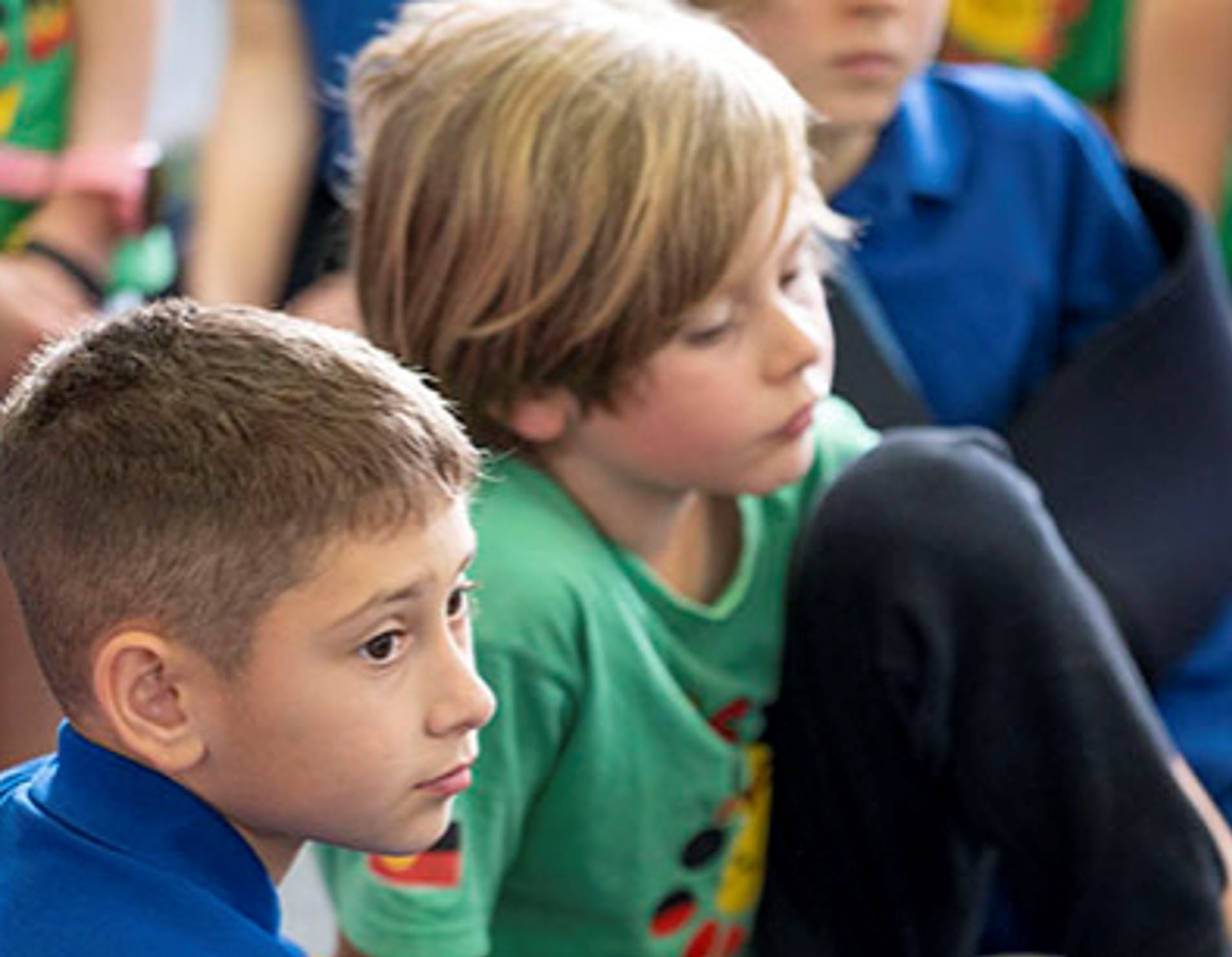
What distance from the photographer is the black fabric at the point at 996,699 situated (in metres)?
1.28

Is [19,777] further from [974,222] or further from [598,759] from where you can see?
[974,222]

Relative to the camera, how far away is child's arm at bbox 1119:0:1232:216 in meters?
1.83

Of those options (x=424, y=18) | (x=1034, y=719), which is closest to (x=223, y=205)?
(x=424, y=18)

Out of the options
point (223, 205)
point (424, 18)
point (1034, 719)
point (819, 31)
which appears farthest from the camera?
point (223, 205)

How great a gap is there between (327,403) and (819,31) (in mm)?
715

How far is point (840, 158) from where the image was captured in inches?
63.9

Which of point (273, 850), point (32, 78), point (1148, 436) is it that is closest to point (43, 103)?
point (32, 78)

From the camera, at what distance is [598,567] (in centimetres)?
131

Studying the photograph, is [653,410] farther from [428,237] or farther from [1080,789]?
[1080,789]

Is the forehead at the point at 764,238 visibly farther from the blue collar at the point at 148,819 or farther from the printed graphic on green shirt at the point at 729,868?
the blue collar at the point at 148,819

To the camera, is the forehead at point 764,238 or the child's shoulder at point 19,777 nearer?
the child's shoulder at point 19,777

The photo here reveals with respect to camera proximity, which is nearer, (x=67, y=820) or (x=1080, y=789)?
(x=67, y=820)

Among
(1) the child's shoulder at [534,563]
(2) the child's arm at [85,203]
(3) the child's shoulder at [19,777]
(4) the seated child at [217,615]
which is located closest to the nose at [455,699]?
(4) the seated child at [217,615]

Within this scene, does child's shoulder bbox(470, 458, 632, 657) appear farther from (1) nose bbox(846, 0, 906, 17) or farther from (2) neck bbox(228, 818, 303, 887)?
(1) nose bbox(846, 0, 906, 17)
